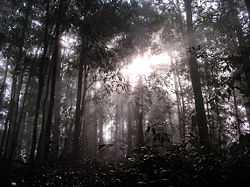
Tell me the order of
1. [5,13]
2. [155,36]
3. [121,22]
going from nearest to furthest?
[121,22] < [5,13] < [155,36]

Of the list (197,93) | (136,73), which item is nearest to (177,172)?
(197,93)

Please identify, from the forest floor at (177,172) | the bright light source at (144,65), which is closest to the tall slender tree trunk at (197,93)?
the forest floor at (177,172)

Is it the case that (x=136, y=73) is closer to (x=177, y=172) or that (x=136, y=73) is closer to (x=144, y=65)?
(x=144, y=65)

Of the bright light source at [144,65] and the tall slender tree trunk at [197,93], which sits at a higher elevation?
the bright light source at [144,65]

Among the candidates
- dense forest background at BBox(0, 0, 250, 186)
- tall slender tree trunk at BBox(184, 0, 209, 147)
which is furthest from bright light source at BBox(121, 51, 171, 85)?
tall slender tree trunk at BBox(184, 0, 209, 147)

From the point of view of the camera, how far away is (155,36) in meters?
20.9

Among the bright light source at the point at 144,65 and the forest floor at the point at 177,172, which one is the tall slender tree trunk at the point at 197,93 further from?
the bright light source at the point at 144,65

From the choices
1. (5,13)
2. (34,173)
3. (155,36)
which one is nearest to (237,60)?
(34,173)

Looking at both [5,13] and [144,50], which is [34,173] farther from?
[5,13]

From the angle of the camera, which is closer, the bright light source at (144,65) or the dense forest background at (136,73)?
the dense forest background at (136,73)

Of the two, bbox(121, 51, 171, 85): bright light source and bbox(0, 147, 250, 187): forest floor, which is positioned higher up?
bbox(121, 51, 171, 85): bright light source

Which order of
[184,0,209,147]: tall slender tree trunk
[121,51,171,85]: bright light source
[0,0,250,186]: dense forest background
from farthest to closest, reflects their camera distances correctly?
[121,51,171,85]: bright light source
[184,0,209,147]: tall slender tree trunk
[0,0,250,186]: dense forest background

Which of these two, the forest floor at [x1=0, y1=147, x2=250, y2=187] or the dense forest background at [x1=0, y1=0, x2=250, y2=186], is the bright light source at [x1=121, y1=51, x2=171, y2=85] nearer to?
the dense forest background at [x1=0, y1=0, x2=250, y2=186]

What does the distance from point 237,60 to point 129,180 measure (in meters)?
3.66
